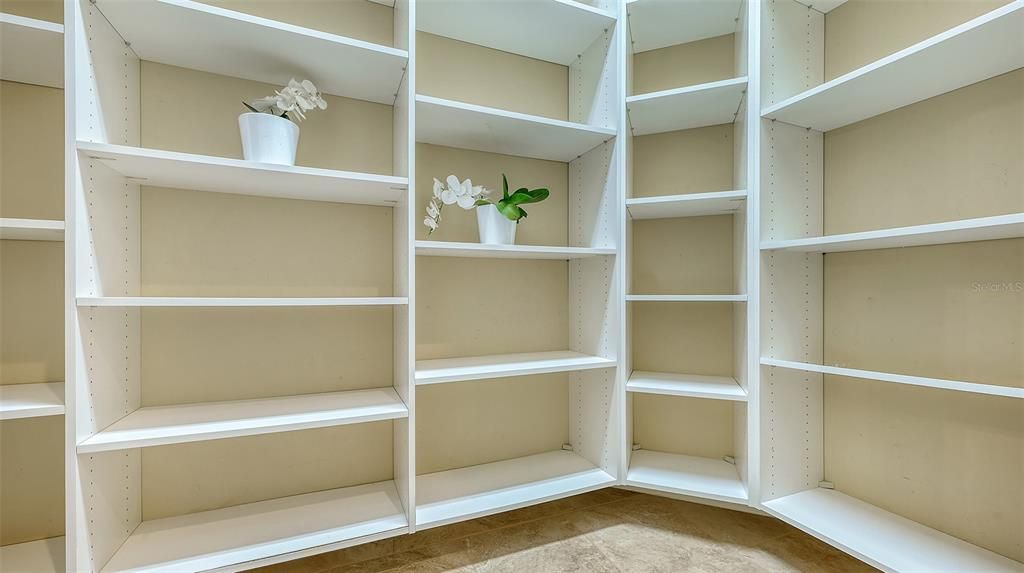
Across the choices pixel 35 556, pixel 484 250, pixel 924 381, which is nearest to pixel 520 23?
pixel 484 250

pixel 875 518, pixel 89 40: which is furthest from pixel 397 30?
pixel 875 518

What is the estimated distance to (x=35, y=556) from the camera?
1180 millimetres

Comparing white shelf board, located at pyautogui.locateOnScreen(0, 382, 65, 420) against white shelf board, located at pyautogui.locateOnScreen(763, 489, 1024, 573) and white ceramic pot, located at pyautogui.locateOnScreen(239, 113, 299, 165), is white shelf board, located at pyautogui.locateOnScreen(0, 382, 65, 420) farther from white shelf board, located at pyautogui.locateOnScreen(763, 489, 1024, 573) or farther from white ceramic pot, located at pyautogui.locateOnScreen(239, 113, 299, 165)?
white shelf board, located at pyautogui.locateOnScreen(763, 489, 1024, 573)

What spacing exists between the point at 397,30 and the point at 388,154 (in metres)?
0.43

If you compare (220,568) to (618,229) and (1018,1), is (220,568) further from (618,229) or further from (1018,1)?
(1018,1)

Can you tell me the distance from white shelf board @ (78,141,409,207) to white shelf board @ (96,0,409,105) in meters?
0.36

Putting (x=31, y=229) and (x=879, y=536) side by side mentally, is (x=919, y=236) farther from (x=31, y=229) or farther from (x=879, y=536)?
(x=31, y=229)

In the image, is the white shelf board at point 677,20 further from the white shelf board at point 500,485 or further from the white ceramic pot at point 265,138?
the white shelf board at point 500,485

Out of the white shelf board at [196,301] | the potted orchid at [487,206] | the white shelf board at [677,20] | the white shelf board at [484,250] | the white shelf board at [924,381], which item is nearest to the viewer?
the white shelf board at [924,381]

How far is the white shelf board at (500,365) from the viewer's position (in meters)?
1.42

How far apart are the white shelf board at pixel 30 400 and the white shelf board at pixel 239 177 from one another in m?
0.62

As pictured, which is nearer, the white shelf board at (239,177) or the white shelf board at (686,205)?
the white shelf board at (239,177)

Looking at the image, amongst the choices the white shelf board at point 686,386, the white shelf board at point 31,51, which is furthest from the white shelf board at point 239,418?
the white shelf board at point 31,51

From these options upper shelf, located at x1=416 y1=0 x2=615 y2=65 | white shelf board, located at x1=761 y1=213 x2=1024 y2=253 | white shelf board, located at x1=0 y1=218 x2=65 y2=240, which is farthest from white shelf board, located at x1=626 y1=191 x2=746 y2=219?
white shelf board, located at x1=0 y1=218 x2=65 y2=240
